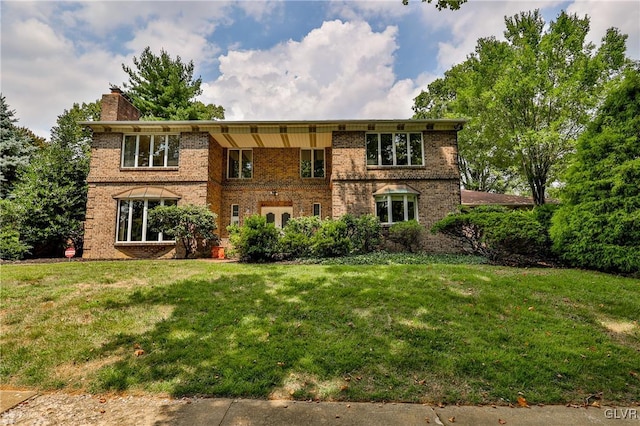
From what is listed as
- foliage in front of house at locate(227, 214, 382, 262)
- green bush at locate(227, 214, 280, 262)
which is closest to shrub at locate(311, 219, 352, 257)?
foliage in front of house at locate(227, 214, 382, 262)

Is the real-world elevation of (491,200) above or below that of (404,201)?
above

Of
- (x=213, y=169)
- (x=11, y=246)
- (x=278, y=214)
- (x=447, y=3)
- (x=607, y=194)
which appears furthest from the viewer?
(x=278, y=214)

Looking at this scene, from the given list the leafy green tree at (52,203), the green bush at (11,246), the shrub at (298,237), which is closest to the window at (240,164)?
the shrub at (298,237)

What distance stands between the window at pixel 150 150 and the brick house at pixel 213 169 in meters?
0.04

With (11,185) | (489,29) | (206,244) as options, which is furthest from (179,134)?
(489,29)

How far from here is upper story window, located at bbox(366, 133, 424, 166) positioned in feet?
45.4

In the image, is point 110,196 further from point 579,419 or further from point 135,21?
point 579,419

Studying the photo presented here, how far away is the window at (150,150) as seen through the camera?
45.6 feet

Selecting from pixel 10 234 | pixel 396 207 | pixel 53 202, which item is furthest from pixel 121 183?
pixel 396 207

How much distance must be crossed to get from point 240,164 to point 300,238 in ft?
24.1

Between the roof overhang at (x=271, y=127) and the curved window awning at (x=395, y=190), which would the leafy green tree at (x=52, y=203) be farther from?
the curved window awning at (x=395, y=190)

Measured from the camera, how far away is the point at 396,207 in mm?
13438

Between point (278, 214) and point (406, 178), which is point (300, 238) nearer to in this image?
point (278, 214)

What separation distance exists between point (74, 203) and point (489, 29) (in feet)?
75.2
